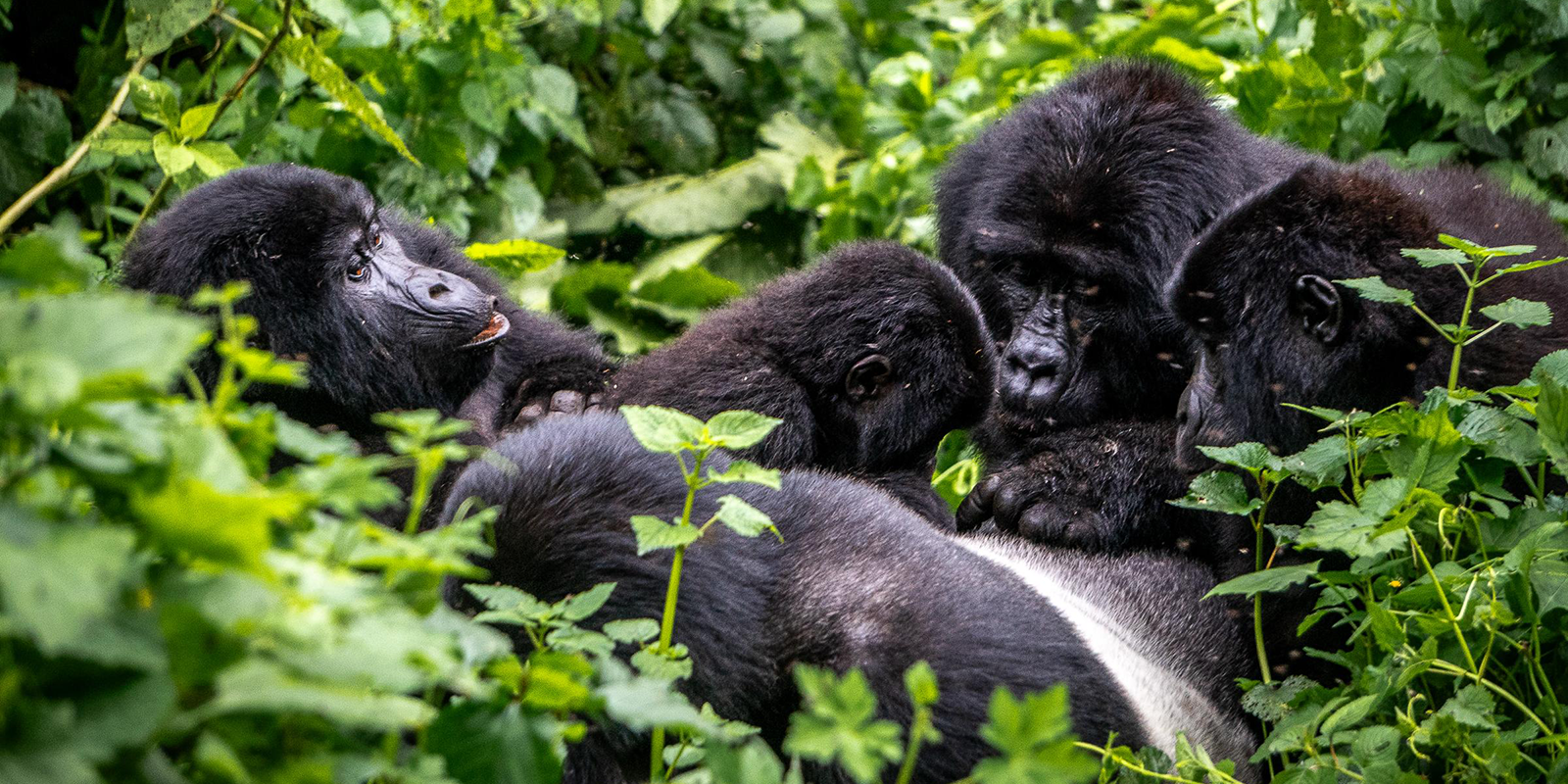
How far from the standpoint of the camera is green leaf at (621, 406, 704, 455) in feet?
5.22

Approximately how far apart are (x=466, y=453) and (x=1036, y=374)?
2.03 metres

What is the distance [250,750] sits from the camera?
103cm

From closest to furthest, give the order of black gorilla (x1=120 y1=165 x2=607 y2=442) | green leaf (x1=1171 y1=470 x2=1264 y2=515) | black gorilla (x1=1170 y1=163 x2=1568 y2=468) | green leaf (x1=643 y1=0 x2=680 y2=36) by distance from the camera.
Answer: green leaf (x1=1171 y1=470 x2=1264 y2=515), black gorilla (x1=1170 y1=163 x2=1568 y2=468), black gorilla (x1=120 y1=165 x2=607 y2=442), green leaf (x1=643 y1=0 x2=680 y2=36)

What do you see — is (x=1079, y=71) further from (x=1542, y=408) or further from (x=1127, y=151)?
(x=1542, y=408)

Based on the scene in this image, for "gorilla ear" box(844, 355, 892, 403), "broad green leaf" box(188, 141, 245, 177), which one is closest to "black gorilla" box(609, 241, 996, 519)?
"gorilla ear" box(844, 355, 892, 403)

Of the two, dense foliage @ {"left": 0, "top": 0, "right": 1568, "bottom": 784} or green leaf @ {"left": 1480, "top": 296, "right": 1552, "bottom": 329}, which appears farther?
green leaf @ {"left": 1480, "top": 296, "right": 1552, "bottom": 329}

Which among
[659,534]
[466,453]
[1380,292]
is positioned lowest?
[659,534]

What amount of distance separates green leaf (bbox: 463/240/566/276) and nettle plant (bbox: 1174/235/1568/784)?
201 centimetres

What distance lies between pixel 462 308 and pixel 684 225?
1.82m

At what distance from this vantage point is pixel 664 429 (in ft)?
5.30

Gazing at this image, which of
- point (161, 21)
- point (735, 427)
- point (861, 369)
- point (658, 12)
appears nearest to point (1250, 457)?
point (735, 427)

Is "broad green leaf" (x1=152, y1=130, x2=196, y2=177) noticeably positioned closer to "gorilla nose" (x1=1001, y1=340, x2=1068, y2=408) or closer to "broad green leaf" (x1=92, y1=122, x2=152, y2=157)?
"broad green leaf" (x1=92, y1=122, x2=152, y2=157)

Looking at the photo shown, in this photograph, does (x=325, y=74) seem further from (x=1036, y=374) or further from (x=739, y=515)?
(x=739, y=515)

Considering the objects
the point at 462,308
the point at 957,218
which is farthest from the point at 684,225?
the point at 462,308
